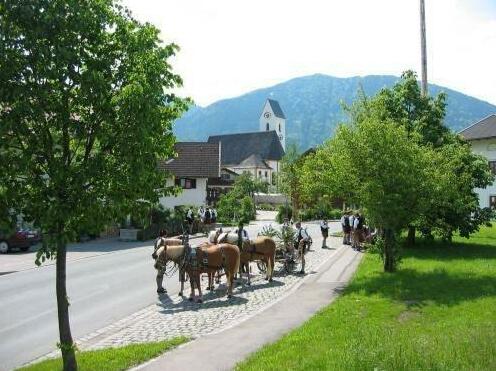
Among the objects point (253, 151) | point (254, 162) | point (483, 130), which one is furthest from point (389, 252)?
point (253, 151)

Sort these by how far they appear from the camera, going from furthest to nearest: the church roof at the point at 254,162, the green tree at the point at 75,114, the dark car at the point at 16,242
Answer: the church roof at the point at 254,162 < the dark car at the point at 16,242 < the green tree at the point at 75,114

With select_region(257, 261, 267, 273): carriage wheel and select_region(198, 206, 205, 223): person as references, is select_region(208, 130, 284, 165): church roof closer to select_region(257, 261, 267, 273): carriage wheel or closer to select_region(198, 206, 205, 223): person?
select_region(198, 206, 205, 223): person

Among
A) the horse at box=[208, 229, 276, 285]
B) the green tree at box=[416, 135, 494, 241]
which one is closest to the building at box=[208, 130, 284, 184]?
the green tree at box=[416, 135, 494, 241]

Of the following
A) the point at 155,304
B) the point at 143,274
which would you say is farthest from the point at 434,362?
the point at 143,274

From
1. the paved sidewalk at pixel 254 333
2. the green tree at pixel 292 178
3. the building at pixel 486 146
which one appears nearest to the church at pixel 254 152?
the green tree at pixel 292 178

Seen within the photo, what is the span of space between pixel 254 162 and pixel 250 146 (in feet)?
33.9

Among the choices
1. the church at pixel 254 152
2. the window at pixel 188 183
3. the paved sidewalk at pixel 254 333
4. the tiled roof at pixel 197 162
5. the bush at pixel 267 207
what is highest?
the church at pixel 254 152

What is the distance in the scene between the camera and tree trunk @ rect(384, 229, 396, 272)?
20388 mm

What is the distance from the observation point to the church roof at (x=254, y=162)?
11875 centimetres

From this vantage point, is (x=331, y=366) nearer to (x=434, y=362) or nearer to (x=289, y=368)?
(x=289, y=368)

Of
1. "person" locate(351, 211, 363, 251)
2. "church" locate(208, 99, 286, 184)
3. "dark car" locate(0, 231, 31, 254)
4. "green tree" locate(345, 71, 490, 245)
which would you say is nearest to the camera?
"green tree" locate(345, 71, 490, 245)

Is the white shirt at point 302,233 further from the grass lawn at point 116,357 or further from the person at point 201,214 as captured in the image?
the person at point 201,214

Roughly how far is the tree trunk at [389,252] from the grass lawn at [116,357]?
1063cm

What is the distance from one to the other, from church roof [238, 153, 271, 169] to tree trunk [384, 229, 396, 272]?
319 feet
